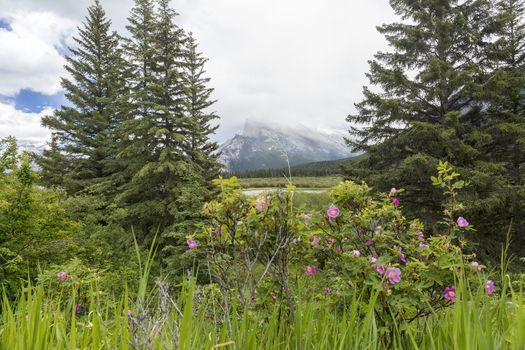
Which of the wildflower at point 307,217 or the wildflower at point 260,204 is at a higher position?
the wildflower at point 260,204

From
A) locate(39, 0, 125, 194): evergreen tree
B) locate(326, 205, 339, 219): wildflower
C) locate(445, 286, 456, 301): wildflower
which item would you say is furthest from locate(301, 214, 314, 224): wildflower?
locate(39, 0, 125, 194): evergreen tree

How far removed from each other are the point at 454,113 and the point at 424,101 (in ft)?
6.16

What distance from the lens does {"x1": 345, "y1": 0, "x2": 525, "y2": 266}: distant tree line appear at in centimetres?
902

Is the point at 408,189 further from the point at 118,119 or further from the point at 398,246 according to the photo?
the point at 118,119

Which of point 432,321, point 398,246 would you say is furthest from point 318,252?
point 432,321

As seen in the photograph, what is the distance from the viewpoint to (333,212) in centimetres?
202

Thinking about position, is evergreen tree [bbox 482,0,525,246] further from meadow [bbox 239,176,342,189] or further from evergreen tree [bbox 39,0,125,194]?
evergreen tree [bbox 39,0,125,194]

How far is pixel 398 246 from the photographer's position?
2.12 m

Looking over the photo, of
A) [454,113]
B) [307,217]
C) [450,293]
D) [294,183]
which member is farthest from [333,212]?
[454,113]

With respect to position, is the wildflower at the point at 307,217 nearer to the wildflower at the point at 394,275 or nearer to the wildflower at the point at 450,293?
the wildflower at the point at 394,275

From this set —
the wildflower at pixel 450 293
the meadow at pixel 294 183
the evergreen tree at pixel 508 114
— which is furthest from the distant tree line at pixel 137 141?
the evergreen tree at pixel 508 114

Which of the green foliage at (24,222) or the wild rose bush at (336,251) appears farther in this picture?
the green foliage at (24,222)

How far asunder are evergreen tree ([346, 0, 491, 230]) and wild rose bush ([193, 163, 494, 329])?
7756 mm

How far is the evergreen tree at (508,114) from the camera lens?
9.04m
